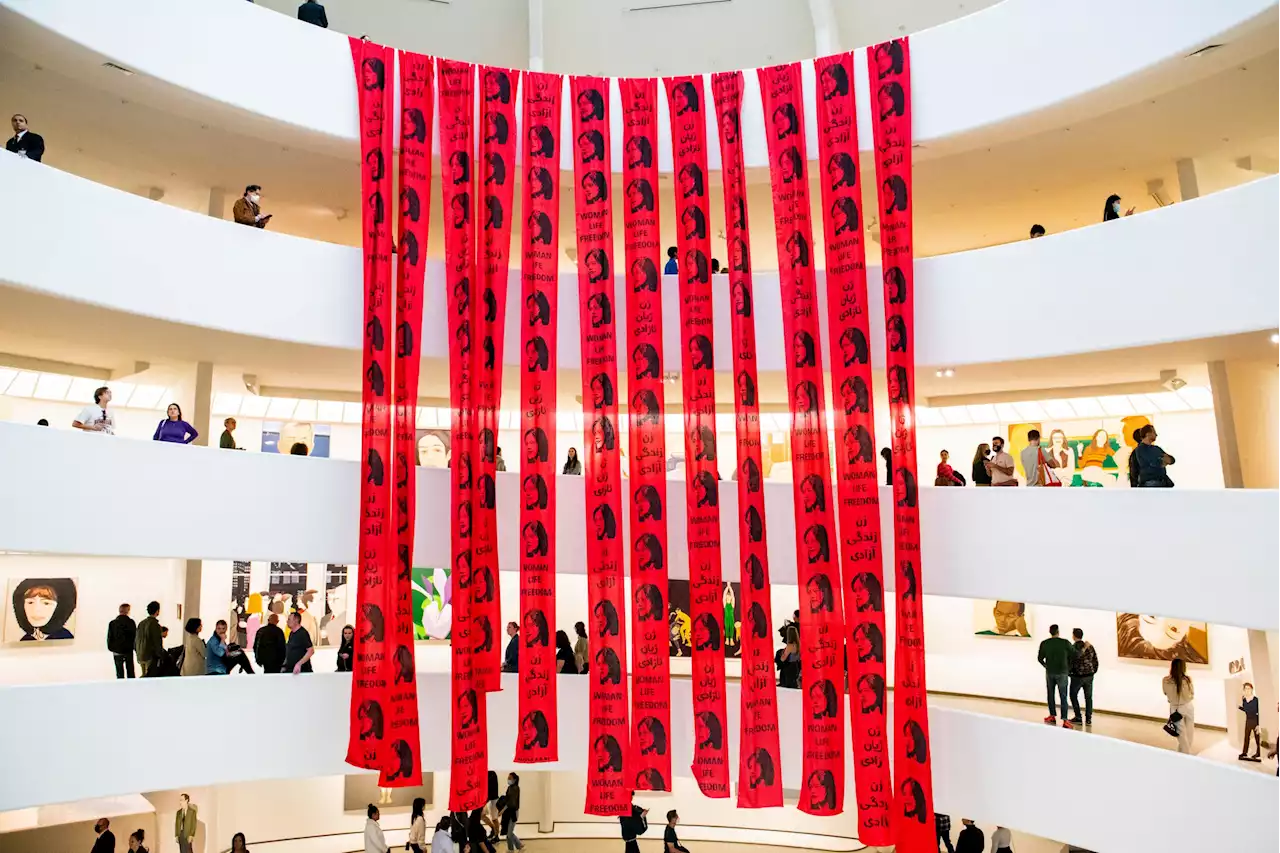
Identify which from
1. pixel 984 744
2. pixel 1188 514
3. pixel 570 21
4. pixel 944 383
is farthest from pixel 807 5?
pixel 984 744

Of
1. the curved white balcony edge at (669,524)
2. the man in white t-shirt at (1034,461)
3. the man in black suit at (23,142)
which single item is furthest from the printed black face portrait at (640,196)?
the man in black suit at (23,142)

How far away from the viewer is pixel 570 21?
18.3 meters

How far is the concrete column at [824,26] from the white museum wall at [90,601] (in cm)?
1490

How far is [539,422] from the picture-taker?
1373 centimetres

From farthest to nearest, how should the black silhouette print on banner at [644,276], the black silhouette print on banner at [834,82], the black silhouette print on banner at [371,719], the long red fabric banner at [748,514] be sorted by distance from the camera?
the black silhouette print on banner at [834,82], the black silhouette print on banner at [644,276], the long red fabric banner at [748,514], the black silhouette print on banner at [371,719]

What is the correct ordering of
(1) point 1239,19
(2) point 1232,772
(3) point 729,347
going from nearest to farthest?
(2) point 1232,772
(1) point 1239,19
(3) point 729,347

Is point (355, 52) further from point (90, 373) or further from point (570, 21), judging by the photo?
point (90, 373)

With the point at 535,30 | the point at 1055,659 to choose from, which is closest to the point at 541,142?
the point at 535,30

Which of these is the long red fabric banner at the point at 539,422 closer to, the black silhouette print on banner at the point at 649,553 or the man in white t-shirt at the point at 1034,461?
the black silhouette print on banner at the point at 649,553

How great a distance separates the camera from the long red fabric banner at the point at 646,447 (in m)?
13.1

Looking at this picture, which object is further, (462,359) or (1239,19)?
(462,359)

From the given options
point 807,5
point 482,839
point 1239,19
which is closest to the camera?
point 1239,19

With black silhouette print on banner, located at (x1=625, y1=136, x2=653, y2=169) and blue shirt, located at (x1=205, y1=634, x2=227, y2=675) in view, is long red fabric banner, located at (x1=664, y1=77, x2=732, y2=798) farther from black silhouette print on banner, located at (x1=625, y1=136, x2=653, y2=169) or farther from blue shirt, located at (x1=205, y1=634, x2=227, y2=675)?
blue shirt, located at (x1=205, y1=634, x2=227, y2=675)

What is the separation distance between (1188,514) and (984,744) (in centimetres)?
404
